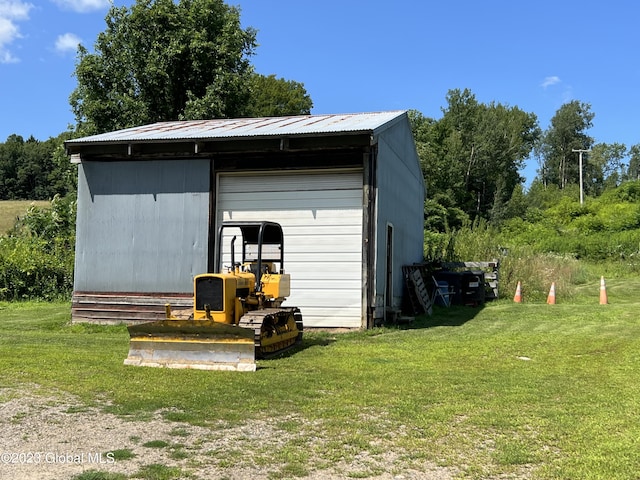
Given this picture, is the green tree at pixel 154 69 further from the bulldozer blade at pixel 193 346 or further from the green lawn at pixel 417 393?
the bulldozer blade at pixel 193 346

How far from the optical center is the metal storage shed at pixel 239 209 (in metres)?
12.3

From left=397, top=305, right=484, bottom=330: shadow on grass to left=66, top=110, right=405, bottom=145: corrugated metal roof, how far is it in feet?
14.2

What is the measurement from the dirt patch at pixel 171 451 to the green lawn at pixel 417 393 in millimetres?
73

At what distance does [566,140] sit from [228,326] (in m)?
77.4

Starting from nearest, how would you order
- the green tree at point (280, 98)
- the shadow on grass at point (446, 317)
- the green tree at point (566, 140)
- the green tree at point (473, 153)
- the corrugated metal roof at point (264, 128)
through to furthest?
the corrugated metal roof at point (264, 128), the shadow on grass at point (446, 317), the green tree at point (280, 98), the green tree at point (473, 153), the green tree at point (566, 140)

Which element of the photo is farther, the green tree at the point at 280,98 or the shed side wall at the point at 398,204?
the green tree at the point at 280,98

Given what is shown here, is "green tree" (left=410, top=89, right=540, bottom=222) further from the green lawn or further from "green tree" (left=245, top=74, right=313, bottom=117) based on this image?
the green lawn

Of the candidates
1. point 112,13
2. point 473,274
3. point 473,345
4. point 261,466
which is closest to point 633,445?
point 261,466

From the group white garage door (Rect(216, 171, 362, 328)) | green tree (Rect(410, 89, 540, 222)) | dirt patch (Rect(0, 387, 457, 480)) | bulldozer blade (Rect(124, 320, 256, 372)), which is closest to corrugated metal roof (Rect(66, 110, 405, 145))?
white garage door (Rect(216, 171, 362, 328))

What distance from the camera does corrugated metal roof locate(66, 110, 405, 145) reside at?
1223 cm

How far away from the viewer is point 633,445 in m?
4.65

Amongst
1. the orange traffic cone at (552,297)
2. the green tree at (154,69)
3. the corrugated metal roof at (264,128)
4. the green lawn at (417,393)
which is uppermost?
the green tree at (154,69)

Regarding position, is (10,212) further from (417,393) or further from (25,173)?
(417,393)

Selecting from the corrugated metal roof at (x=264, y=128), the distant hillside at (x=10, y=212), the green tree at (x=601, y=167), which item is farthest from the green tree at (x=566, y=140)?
the corrugated metal roof at (x=264, y=128)
